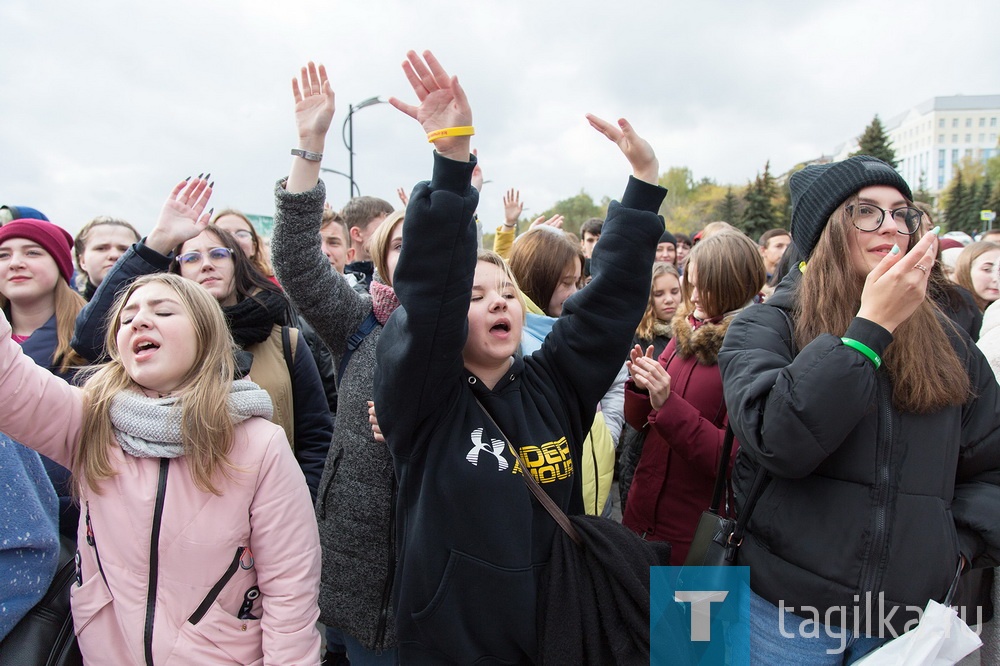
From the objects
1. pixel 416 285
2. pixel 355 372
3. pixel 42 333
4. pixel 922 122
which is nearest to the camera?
pixel 416 285

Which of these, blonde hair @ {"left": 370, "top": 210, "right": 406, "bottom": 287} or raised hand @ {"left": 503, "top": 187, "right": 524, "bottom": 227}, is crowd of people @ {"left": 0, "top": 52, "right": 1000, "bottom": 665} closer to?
blonde hair @ {"left": 370, "top": 210, "right": 406, "bottom": 287}

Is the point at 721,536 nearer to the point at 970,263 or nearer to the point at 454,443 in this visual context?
the point at 454,443

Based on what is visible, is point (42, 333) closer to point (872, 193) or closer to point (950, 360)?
point (872, 193)

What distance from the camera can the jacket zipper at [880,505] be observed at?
160 centimetres

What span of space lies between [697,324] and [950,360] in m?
1.24

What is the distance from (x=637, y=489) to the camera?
2795mm

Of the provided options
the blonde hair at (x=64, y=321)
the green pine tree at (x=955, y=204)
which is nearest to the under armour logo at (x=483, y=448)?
the blonde hair at (x=64, y=321)

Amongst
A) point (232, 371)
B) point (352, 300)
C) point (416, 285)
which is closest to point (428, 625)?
point (416, 285)

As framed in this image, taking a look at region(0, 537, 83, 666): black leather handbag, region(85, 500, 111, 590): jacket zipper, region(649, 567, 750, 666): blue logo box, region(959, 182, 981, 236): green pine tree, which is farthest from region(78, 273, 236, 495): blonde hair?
region(959, 182, 981, 236): green pine tree

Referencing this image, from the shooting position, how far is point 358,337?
222 centimetres

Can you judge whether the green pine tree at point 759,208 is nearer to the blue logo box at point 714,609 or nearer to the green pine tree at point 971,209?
the green pine tree at point 971,209

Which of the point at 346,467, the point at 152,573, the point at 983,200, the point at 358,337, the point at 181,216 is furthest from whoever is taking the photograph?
the point at 983,200

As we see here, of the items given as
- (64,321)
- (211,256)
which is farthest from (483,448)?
(64,321)

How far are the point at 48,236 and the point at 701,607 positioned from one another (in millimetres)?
3103
